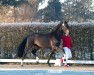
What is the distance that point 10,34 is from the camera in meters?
18.3

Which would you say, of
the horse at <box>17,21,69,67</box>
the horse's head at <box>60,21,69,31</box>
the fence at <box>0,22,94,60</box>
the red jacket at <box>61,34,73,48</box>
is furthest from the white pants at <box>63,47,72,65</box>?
the fence at <box>0,22,94,60</box>

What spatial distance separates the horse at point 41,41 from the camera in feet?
53.2

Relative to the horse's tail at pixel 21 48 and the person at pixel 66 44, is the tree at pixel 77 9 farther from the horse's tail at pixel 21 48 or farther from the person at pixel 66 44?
the person at pixel 66 44

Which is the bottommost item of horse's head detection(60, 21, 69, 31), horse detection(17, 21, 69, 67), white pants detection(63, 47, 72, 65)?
A: white pants detection(63, 47, 72, 65)

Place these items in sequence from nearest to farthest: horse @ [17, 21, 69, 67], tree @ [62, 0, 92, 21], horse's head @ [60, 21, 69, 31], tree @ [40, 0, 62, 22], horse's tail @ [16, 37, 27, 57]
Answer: horse's head @ [60, 21, 69, 31], horse @ [17, 21, 69, 67], horse's tail @ [16, 37, 27, 57], tree @ [40, 0, 62, 22], tree @ [62, 0, 92, 21]

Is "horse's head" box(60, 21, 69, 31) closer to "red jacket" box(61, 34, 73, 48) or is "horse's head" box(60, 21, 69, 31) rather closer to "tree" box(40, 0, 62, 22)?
"red jacket" box(61, 34, 73, 48)

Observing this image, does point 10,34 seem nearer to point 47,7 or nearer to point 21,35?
point 21,35

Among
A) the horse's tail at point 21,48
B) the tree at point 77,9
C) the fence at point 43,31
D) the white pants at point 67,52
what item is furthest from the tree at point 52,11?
the white pants at point 67,52

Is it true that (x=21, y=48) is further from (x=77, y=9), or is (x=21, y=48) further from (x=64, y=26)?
(x=77, y=9)

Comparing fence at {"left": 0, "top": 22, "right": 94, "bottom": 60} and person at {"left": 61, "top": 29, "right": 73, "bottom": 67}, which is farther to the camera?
fence at {"left": 0, "top": 22, "right": 94, "bottom": 60}

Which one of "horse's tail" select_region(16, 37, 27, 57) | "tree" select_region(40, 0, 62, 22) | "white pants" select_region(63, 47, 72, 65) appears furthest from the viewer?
"tree" select_region(40, 0, 62, 22)

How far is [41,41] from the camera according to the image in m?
16.7

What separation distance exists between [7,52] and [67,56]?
348 centimetres

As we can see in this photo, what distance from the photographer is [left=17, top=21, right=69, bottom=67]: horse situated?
16.2 m
